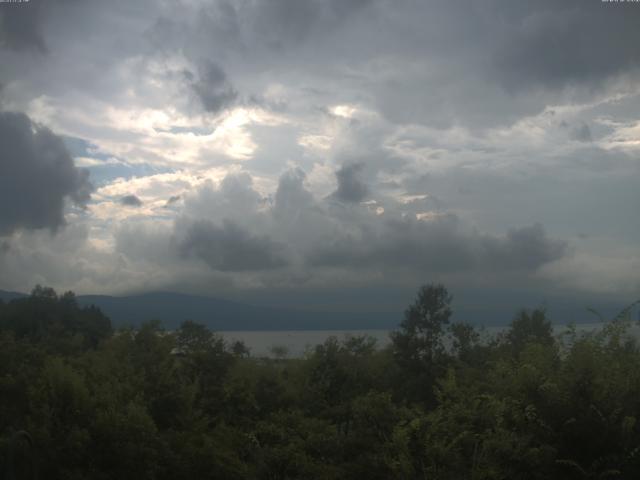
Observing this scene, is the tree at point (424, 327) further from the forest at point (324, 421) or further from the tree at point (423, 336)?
the forest at point (324, 421)

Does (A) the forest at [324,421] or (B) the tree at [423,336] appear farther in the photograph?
(B) the tree at [423,336]

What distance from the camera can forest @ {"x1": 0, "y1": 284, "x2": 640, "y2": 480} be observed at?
10672 millimetres

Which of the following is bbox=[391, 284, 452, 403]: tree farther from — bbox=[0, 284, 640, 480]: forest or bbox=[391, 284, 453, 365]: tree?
bbox=[0, 284, 640, 480]: forest

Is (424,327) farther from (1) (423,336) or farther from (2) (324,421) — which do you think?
(2) (324,421)

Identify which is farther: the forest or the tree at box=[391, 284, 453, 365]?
the tree at box=[391, 284, 453, 365]

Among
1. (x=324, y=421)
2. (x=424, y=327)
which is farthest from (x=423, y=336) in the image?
(x=324, y=421)

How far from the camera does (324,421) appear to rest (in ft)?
54.7

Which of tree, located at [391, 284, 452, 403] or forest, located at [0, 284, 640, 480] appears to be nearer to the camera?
forest, located at [0, 284, 640, 480]

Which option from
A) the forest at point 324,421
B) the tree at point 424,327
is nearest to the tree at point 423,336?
the tree at point 424,327

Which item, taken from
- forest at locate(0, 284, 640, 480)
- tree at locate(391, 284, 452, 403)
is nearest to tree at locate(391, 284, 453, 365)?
tree at locate(391, 284, 452, 403)

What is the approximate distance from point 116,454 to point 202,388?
30.8ft

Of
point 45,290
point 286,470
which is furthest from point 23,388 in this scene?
point 45,290

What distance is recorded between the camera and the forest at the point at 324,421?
1067cm

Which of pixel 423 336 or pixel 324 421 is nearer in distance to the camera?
pixel 324 421
